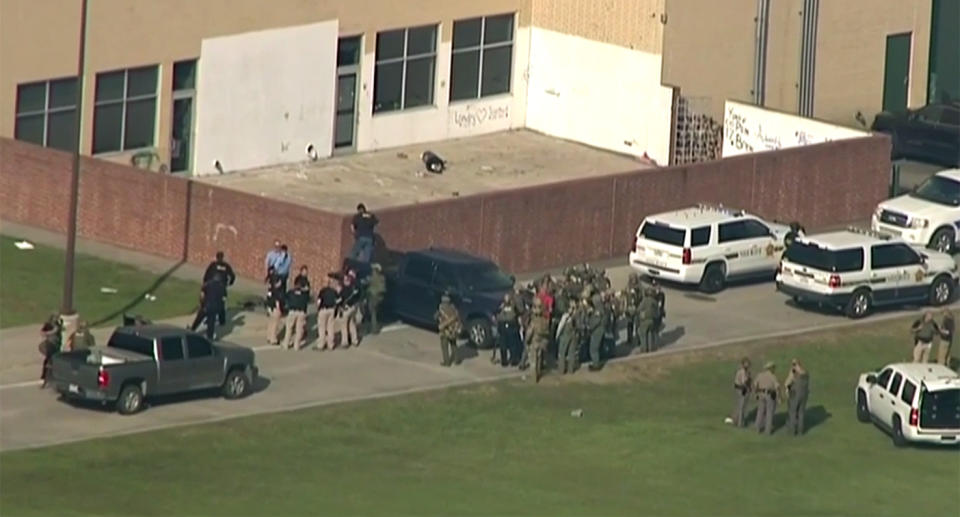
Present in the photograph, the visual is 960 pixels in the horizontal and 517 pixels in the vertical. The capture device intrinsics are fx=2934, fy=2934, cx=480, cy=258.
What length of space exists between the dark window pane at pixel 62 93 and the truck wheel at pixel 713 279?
14328 millimetres

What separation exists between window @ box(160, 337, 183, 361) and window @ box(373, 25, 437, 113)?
2262 centimetres

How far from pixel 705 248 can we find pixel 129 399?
1503 centimetres

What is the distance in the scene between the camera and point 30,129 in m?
63.0

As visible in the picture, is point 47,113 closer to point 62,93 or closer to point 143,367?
point 62,93

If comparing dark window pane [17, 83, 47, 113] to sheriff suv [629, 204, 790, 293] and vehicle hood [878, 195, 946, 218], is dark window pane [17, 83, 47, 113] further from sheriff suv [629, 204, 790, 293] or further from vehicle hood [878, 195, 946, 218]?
vehicle hood [878, 195, 946, 218]

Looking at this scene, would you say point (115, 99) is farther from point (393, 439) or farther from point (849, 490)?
point (849, 490)

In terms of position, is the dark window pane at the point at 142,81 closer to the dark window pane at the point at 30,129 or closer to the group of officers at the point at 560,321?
the dark window pane at the point at 30,129

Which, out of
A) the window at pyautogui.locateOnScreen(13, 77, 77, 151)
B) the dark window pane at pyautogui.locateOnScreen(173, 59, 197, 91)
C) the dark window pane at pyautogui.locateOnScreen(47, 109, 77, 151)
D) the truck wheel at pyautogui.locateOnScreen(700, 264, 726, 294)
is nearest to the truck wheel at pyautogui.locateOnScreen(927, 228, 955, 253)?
the truck wheel at pyautogui.locateOnScreen(700, 264, 726, 294)

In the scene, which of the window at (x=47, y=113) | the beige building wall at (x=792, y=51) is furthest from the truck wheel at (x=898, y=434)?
the beige building wall at (x=792, y=51)

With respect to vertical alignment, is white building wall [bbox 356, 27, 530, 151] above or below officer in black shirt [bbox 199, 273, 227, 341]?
above

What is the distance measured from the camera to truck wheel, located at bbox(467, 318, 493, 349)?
5394 centimetres

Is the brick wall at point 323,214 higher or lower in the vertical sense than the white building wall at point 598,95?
lower

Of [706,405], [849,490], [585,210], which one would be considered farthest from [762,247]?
[849,490]

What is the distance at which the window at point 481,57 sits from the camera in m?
72.1
